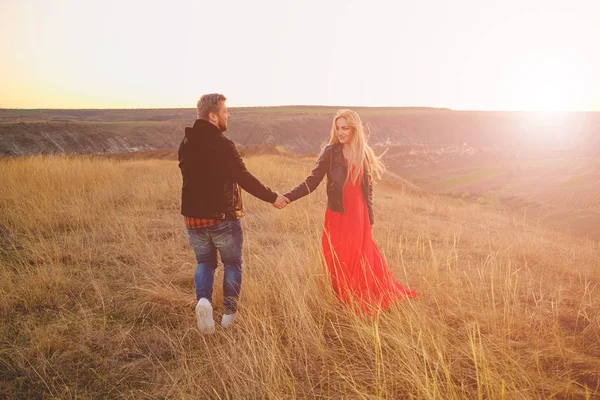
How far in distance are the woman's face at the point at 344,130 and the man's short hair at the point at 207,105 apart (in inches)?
42.9

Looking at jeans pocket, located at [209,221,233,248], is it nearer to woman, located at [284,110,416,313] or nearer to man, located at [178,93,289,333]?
man, located at [178,93,289,333]

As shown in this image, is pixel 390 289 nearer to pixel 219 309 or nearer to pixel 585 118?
pixel 219 309

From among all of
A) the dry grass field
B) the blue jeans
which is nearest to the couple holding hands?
the blue jeans

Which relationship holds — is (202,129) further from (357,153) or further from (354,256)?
(354,256)

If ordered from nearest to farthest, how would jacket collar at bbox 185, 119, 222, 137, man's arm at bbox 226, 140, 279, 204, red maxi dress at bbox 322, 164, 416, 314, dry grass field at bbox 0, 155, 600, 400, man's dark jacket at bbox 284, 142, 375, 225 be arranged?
dry grass field at bbox 0, 155, 600, 400, jacket collar at bbox 185, 119, 222, 137, man's arm at bbox 226, 140, 279, 204, red maxi dress at bbox 322, 164, 416, 314, man's dark jacket at bbox 284, 142, 375, 225

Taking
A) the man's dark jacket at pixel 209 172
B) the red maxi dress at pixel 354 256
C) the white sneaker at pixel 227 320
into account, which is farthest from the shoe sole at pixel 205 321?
the red maxi dress at pixel 354 256

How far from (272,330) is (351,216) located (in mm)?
1210

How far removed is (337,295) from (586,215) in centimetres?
1867

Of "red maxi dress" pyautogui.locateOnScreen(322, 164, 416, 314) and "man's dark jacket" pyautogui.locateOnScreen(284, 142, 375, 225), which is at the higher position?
"man's dark jacket" pyautogui.locateOnScreen(284, 142, 375, 225)

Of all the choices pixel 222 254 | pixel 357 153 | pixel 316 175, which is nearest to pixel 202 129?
pixel 222 254

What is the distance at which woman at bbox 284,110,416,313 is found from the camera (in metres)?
3.21

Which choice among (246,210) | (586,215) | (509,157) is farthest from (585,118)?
(246,210)

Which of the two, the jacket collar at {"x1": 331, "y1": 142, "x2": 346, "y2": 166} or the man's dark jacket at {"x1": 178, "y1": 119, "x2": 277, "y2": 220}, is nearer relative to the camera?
the man's dark jacket at {"x1": 178, "y1": 119, "x2": 277, "y2": 220}

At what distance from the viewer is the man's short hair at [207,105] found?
8.77ft
